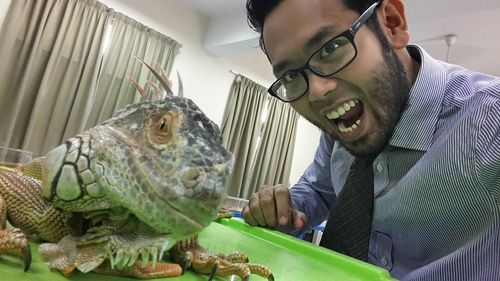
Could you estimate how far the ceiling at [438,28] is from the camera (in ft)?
11.8

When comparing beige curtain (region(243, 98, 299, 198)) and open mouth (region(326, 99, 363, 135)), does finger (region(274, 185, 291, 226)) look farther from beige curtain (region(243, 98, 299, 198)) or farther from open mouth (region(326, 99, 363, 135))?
beige curtain (region(243, 98, 299, 198))

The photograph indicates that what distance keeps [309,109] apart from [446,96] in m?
0.39

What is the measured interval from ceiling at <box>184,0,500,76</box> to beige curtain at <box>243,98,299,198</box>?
1.38m

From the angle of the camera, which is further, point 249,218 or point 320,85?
point 249,218

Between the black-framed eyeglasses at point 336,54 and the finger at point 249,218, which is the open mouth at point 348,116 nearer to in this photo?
A: the black-framed eyeglasses at point 336,54

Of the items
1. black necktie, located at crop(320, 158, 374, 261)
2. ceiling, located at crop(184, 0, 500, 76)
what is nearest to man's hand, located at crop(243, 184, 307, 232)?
black necktie, located at crop(320, 158, 374, 261)

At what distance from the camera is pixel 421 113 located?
1.02 m

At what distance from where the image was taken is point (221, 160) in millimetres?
330

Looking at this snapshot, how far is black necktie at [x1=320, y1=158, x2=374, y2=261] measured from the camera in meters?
1.02

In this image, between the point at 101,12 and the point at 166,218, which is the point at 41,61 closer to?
the point at 101,12

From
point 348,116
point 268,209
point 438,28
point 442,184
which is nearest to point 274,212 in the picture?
point 268,209

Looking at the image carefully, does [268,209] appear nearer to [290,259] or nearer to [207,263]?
[290,259]

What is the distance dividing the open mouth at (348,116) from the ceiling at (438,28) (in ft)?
10.2

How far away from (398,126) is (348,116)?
14cm
